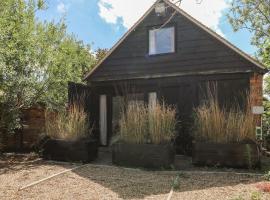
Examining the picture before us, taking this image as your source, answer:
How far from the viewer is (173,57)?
37.3ft

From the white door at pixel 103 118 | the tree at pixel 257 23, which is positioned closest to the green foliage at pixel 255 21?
the tree at pixel 257 23

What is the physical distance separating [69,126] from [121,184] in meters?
3.14

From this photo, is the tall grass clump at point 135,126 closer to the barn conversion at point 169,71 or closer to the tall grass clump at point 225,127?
the tall grass clump at point 225,127

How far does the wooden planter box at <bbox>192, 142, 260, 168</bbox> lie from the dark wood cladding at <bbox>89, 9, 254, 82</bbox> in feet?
12.0

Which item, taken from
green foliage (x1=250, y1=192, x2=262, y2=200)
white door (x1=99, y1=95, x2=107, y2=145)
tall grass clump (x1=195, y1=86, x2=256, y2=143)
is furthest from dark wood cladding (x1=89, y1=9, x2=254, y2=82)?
green foliage (x1=250, y1=192, x2=262, y2=200)

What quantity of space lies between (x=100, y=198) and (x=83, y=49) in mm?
15773

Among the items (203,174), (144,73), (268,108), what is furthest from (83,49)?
(203,174)

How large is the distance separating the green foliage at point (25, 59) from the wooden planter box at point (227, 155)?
5.16 metres

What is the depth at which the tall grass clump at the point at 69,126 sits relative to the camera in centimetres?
872

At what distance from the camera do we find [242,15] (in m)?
18.8

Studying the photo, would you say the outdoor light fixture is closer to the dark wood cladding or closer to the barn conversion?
the barn conversion

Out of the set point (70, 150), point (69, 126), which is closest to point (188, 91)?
point (69, 126)

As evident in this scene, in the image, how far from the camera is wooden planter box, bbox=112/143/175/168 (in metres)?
7.48

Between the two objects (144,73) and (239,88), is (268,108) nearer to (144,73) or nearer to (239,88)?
(239,88)
